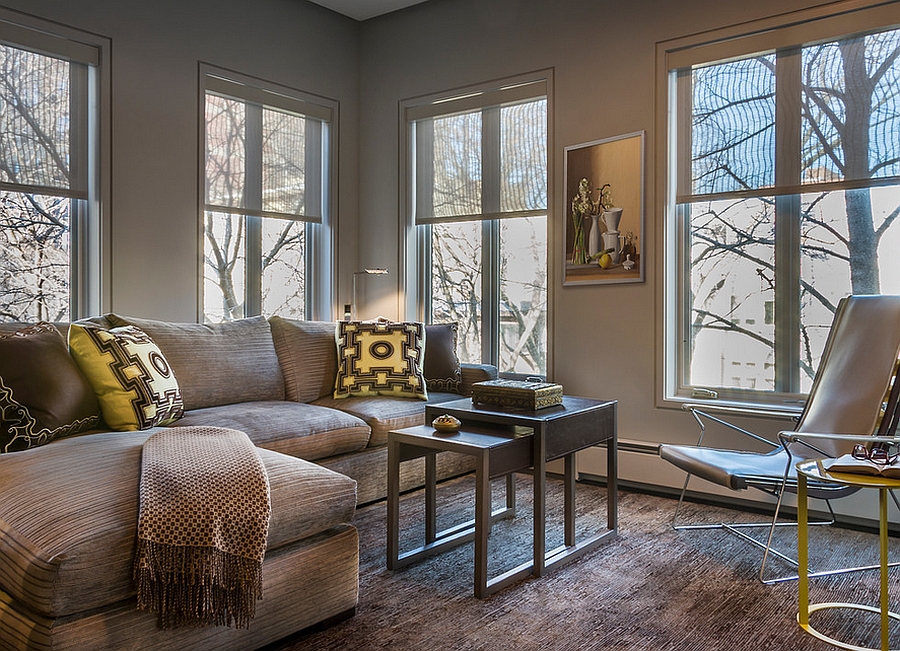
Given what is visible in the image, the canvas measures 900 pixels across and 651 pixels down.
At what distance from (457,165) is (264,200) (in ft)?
4.37

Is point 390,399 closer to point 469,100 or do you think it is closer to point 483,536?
point 483,536

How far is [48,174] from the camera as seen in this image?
12.1ft

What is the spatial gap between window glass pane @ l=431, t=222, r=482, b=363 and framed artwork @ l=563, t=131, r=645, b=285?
30.8 inches

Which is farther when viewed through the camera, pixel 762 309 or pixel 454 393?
pixel 454 393

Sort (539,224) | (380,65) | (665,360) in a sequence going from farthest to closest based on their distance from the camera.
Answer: (380,65) → (539,224) → (665,360)

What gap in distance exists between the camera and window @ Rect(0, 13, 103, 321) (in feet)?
11.6

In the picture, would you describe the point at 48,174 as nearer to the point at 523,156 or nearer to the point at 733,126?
the point at 523,156

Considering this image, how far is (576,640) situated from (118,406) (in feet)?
6.55

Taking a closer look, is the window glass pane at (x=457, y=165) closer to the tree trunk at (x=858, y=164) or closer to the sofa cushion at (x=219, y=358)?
the sofa cushion at (x=219, y=358)

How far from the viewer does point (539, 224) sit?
4496 millimetres

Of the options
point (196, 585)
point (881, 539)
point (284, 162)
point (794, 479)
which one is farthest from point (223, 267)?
point (881, 539)

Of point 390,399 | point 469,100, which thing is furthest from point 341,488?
point 469,100

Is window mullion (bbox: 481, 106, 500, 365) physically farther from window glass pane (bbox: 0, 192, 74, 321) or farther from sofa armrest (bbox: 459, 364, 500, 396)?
window glass pane (bbox: 0, 192, 74, 321)

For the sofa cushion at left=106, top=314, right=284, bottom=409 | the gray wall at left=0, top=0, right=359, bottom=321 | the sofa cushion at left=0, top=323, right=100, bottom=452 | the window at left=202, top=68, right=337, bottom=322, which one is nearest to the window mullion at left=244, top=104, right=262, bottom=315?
the window at left=202, top=68, right=337, bottom=322
